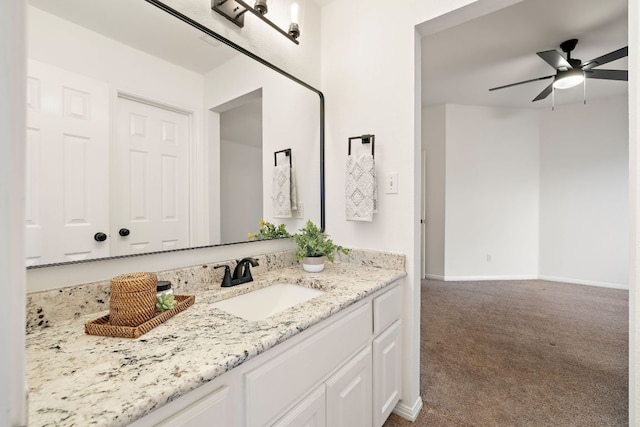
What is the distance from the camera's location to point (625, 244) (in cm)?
379

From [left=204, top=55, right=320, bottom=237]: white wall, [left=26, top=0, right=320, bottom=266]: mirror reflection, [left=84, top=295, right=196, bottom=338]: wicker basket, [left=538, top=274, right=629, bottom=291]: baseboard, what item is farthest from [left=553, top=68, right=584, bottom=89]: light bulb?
[left=84, top=295, right=196, bottom=338]: wicker basket

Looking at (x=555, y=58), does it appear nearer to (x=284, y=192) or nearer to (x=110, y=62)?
(x=284, y=192)

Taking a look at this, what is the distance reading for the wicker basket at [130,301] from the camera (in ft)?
Result: 2.61

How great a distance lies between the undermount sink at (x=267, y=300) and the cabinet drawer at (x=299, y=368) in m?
0.25

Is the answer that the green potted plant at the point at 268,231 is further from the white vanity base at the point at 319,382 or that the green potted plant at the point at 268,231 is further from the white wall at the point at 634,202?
the white wall at the point at 634,202

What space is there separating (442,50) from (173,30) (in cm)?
260

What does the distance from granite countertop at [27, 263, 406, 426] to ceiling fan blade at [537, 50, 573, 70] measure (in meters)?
2.89

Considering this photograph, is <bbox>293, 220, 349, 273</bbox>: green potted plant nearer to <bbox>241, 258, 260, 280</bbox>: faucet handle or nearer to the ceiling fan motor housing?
<bbox>241, 258, 260, 280</bbox>: faucet handle

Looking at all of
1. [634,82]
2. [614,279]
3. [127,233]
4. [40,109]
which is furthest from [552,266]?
[40,109]

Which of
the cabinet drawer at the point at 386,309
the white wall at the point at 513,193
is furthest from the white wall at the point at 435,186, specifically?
the cabinet drawer at the point at 386,309

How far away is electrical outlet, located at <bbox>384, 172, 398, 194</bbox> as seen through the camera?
1.58 metres

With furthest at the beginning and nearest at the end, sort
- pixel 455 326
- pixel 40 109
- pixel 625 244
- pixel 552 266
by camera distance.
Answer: pixel 552 266, pixel 625 244, pixel 455 326, pixel 40 109

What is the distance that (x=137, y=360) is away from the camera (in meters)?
0.65

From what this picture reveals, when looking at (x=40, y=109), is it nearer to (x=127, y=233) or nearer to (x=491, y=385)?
(x=127, y=233)
